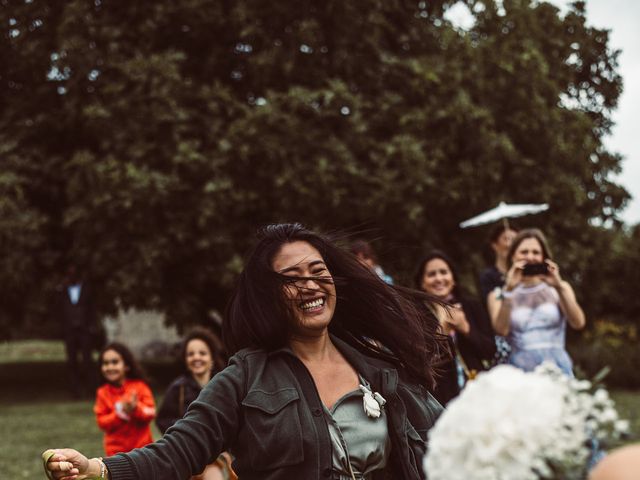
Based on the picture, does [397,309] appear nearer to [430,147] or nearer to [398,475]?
[398,475]

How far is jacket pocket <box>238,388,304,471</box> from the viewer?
2.91 m

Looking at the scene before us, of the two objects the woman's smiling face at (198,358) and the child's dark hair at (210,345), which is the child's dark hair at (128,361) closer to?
the child's dark hair at (210,345)

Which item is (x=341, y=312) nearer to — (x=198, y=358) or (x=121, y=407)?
(x=198, y=358)

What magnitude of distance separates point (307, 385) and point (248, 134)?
1115 cm

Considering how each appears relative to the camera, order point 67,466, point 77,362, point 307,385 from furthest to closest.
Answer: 1. point 77,362
2. point 307,385
3. point 67,466

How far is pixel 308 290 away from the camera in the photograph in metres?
3.17

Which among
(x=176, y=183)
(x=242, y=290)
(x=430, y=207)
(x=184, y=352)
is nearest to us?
(x=242, y=290)

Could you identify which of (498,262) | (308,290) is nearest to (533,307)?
(498,262)

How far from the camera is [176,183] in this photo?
45.7ft

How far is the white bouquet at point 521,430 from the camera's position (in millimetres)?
1531

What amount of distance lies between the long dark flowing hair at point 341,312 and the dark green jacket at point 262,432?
12cm

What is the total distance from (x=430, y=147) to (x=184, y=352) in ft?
28.2

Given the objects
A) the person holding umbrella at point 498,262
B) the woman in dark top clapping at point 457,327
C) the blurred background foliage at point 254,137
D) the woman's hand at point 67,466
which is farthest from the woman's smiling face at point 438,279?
the blurred background foliage at point 254,137

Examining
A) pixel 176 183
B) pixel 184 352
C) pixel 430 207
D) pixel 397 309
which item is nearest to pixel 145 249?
pixel 176 183
